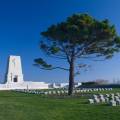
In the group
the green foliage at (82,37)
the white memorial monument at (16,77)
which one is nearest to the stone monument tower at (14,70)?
the white memorial monument at (16,77)

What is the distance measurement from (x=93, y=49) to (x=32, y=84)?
25340mm

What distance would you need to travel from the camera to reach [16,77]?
51875 millimetres

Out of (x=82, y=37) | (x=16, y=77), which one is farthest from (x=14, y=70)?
(x=82, y=37)

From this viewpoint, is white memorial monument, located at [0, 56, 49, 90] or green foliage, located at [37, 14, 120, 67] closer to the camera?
green foliage, located at [37, 14, 120, 67]

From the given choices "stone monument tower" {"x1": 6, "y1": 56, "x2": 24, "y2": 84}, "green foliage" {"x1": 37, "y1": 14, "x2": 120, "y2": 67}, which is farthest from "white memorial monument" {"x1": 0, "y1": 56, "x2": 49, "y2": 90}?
"green foliage" {"x1": 37, "y1": 14, "x2": 120, "y2": 67}

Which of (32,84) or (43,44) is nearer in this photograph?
(43,44)

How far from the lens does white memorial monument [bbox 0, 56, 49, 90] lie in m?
50.9

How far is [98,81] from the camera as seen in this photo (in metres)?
62.3

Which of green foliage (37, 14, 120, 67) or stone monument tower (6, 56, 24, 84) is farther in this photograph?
stone monument tower (6, 56, 24, 84)

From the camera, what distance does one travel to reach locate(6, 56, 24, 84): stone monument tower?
167 ft

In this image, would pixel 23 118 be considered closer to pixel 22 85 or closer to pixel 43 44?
pixel 43 44

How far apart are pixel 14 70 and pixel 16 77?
3.91 ft

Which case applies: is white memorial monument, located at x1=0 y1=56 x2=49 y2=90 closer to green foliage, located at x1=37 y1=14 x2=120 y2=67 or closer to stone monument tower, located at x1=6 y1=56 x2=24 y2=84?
stone monument tower, located at x1=6 y1=56 x2=24 y2=84

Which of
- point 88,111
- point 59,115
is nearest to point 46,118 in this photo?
point 59,115
